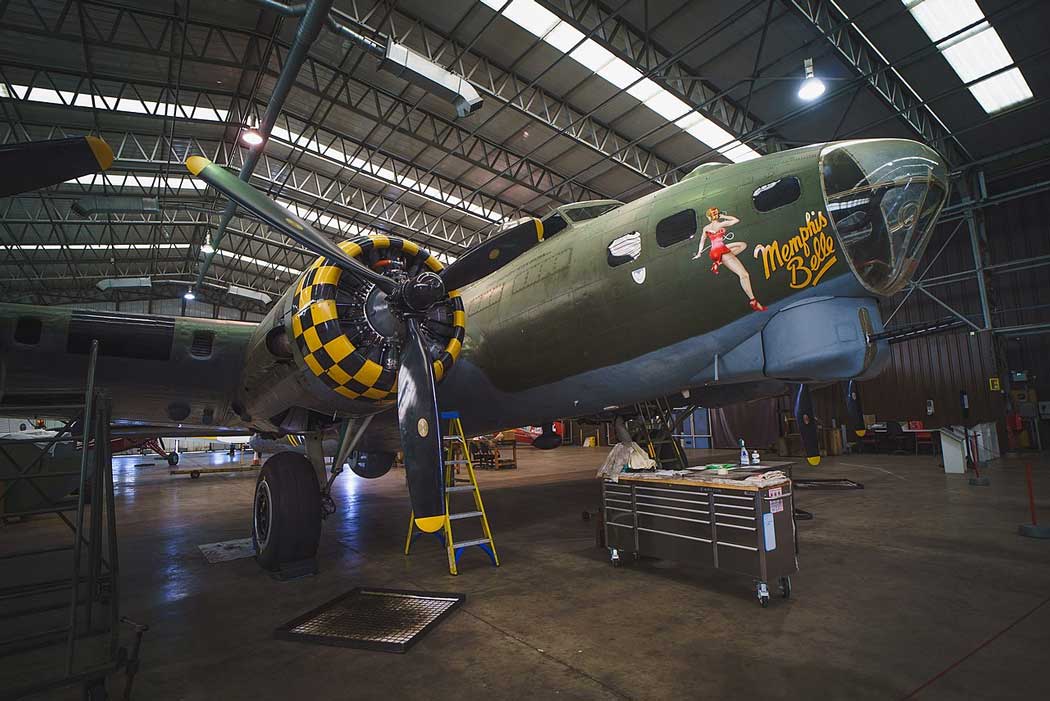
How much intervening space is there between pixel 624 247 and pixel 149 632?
5.41 metres

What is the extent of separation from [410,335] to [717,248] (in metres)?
3.01

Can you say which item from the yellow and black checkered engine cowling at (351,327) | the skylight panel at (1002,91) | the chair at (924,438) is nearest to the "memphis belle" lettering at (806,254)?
the yellow and black checkered engine cowling at (351,327)

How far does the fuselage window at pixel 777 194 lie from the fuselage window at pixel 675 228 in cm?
59

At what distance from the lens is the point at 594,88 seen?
50.4 ft

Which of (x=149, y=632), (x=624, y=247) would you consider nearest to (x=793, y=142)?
(x=624, y=247)

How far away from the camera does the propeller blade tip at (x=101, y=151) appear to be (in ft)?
11.2

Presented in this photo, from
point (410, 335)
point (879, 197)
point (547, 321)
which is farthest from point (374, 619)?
point (879, 197)

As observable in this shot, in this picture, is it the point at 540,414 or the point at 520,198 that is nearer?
the point at 540,414

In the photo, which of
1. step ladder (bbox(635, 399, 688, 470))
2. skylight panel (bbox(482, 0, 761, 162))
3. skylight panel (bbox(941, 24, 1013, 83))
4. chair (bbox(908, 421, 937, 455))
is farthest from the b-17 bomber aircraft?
chair (bbox(908, 421, 937, 455))

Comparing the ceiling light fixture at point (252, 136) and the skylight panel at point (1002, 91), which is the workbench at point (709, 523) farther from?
the skylight panel at point (1002, 91)

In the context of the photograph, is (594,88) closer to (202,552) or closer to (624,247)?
(624,247)

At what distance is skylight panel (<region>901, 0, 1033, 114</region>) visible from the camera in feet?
40.1

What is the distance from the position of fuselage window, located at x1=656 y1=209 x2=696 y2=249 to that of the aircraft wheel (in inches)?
183

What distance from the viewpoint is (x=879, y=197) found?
4.47 meters
